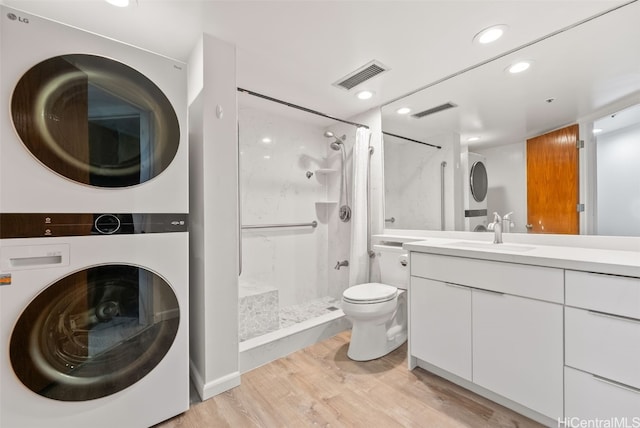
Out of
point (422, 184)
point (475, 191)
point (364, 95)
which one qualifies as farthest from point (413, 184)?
point (364, 95)

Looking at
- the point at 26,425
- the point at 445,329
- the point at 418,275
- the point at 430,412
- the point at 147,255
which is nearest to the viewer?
the point at 26,425

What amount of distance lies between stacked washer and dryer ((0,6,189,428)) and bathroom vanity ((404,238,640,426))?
4.92 ft

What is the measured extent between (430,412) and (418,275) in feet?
2.43

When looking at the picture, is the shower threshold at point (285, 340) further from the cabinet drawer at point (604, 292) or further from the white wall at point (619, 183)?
the white wall at point (619, 183)

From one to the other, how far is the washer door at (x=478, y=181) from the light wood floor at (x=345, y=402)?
1.34m

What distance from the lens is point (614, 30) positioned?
1.45 meters

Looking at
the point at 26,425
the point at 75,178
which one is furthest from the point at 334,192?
the point at 26,425

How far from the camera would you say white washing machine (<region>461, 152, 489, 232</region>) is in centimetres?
202

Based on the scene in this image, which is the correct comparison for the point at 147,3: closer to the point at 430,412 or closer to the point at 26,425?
the point at 26,425

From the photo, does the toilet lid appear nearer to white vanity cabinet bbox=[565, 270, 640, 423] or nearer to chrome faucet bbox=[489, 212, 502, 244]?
chrome faucet bbox=[489, 212, 502, 244]

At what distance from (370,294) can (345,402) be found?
70 cm

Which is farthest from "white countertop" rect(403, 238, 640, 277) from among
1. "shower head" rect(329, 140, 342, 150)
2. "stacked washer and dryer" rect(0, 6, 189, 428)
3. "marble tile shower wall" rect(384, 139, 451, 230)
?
"shower head" rect(329, 140, 342, 150)

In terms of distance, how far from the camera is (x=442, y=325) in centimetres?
163

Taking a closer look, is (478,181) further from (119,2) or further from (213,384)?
(119,2)
